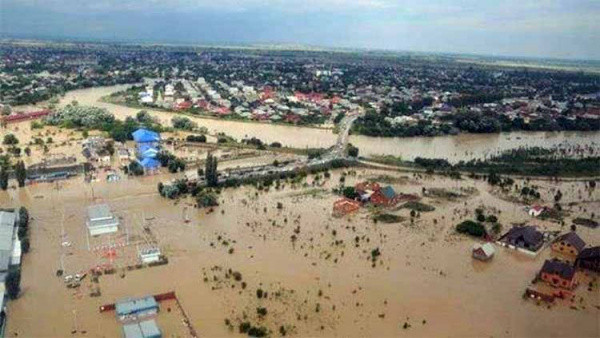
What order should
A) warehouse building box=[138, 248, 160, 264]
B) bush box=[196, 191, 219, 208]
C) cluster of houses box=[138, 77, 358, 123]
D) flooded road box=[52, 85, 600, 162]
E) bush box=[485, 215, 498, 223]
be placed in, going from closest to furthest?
warehouse building box=[138, 248, 160, 264] → bush box=[485, 215, 498, 223] → bush box=[196, 191, 219, 208] → flooded road box=[52, 85, 600, 162] → cluster of houses box=[138, 77, 358, 123]

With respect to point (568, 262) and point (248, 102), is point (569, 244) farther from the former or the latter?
point (248, 102)

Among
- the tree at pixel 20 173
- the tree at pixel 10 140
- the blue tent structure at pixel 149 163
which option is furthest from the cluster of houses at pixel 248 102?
the tree at pixel 20 173

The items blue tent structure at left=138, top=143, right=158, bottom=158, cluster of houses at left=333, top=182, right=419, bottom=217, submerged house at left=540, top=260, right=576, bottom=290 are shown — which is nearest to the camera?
submerged house at left=540, top=260, right=576, bottom=290

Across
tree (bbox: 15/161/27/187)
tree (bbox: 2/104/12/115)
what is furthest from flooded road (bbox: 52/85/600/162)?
tree (bbox: 15/161/27/187)

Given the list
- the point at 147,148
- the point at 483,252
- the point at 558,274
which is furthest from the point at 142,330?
the point at 147,148

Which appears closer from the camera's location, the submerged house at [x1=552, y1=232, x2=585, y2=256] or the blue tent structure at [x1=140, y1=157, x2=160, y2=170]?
the submerged house at [x1=552, y1=232, x2=585, y2=256]

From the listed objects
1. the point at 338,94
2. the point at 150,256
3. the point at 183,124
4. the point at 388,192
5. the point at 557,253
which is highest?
the point at 338,94

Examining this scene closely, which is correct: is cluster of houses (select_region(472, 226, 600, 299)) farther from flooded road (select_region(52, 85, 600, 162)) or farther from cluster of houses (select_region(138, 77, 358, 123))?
cluster of houses (select_region(138, 77, 358, 123))

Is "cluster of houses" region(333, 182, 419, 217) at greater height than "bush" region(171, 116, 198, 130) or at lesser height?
lesser
